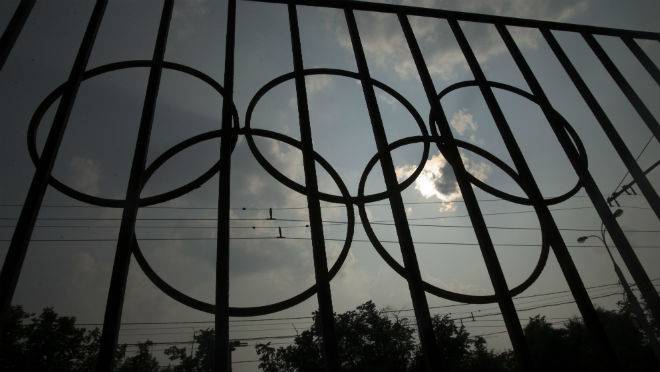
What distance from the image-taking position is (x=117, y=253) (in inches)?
49.1

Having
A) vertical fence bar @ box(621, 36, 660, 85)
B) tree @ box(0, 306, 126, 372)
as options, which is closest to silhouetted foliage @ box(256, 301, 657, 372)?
tree @ box(0, 306, 126, 372)

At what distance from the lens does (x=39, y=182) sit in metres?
1.33

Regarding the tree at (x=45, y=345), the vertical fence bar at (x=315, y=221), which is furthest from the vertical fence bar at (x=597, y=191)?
the tree at (x=45, y=345)

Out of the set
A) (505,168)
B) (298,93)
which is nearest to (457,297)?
(505,168)

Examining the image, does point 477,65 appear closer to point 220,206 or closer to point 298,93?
point 298,93

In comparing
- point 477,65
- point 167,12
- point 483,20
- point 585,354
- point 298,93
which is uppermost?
point 483,20

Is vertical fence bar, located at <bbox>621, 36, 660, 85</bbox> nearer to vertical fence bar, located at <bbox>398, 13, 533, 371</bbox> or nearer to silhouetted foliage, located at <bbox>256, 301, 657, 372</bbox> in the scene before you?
vertical fence bar, located at <bbox>398, 13, 533, 371</bbox>

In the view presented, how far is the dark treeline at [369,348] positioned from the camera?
120ft

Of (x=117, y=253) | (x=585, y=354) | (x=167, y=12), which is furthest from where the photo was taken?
(x=585, y=354)

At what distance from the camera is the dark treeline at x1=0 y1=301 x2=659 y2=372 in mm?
36438

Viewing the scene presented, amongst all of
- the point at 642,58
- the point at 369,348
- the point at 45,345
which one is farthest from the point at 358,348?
the point at 642,58

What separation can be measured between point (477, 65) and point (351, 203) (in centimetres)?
125

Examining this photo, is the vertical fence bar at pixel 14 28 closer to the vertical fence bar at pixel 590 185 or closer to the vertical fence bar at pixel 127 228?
the vertical fence bar at pixel 127 228

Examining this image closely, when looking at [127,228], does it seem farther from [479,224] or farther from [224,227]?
[479,224]
